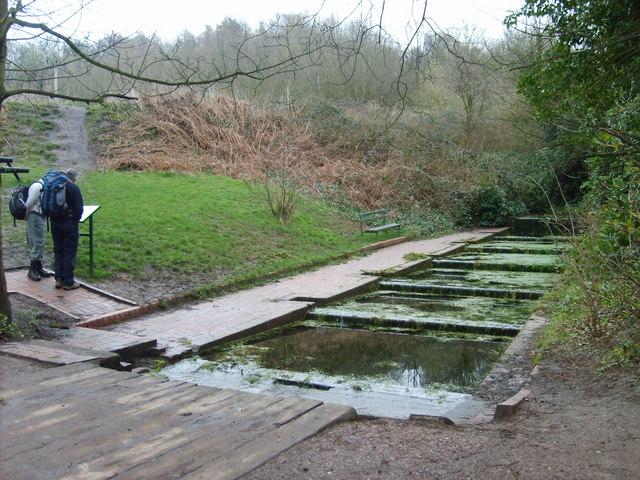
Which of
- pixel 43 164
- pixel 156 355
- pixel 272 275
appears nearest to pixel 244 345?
pixel 156 355

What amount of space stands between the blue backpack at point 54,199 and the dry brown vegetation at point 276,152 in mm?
11836

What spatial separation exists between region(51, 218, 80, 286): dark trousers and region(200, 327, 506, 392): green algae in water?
10.7ft

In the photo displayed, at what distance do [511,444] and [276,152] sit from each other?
72.2ft

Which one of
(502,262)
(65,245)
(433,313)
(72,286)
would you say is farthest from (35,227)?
(502,262)

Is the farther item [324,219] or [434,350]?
[324,219]

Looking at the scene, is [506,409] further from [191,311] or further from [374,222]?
[374,222]

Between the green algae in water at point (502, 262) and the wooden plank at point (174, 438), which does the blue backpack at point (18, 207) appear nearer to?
the wooden plank at point (174, 438)

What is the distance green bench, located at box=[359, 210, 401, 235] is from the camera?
1828 cm

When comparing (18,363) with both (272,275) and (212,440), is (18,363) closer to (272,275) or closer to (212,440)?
(212,440)

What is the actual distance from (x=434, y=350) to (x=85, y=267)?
6.08 meters

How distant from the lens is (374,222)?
19875mm

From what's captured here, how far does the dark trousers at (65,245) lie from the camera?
29.7 feet

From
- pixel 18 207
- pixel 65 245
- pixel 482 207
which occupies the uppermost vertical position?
pixel 18 207

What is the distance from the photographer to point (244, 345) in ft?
25.4
